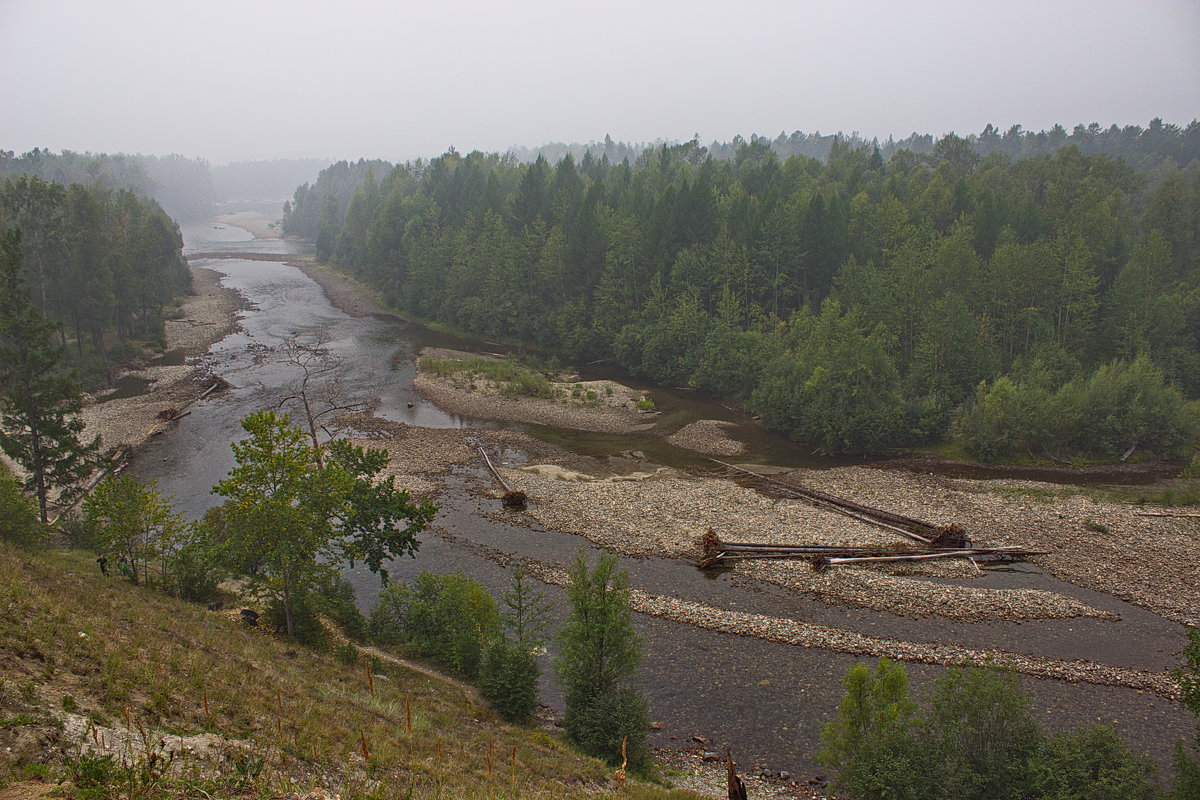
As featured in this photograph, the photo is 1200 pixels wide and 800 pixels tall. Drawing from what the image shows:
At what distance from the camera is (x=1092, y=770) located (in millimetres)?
15742

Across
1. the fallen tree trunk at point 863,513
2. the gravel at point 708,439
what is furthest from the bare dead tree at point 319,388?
the fallen tree trunk at point 863,513

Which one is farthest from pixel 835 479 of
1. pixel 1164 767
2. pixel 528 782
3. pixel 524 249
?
pixel 524 249

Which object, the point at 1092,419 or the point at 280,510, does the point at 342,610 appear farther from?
the point at 1092,419

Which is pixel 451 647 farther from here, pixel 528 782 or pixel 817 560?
pixel 817 560

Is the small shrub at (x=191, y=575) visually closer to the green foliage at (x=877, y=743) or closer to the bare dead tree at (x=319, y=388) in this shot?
the bare dead tree at (x=319, y=388)

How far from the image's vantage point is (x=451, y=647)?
23.5 meters

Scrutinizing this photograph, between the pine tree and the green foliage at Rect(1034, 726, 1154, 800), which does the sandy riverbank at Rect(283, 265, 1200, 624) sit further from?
the pine tree

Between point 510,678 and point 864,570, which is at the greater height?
point 510,678

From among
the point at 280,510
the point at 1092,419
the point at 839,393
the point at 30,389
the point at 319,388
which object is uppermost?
the point at 30,389

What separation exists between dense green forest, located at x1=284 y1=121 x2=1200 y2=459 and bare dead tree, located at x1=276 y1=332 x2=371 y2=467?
21.3 m

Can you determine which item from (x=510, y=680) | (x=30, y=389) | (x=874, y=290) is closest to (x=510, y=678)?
(x=510, y=680)

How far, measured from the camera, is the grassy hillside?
12102 millimetres

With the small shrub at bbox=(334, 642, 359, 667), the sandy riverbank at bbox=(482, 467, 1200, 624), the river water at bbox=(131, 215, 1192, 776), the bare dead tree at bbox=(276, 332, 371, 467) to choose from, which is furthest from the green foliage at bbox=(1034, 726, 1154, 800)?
the bare dead tree at bbox=(276, 332, 371, 467)

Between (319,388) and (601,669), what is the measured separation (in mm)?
49507
